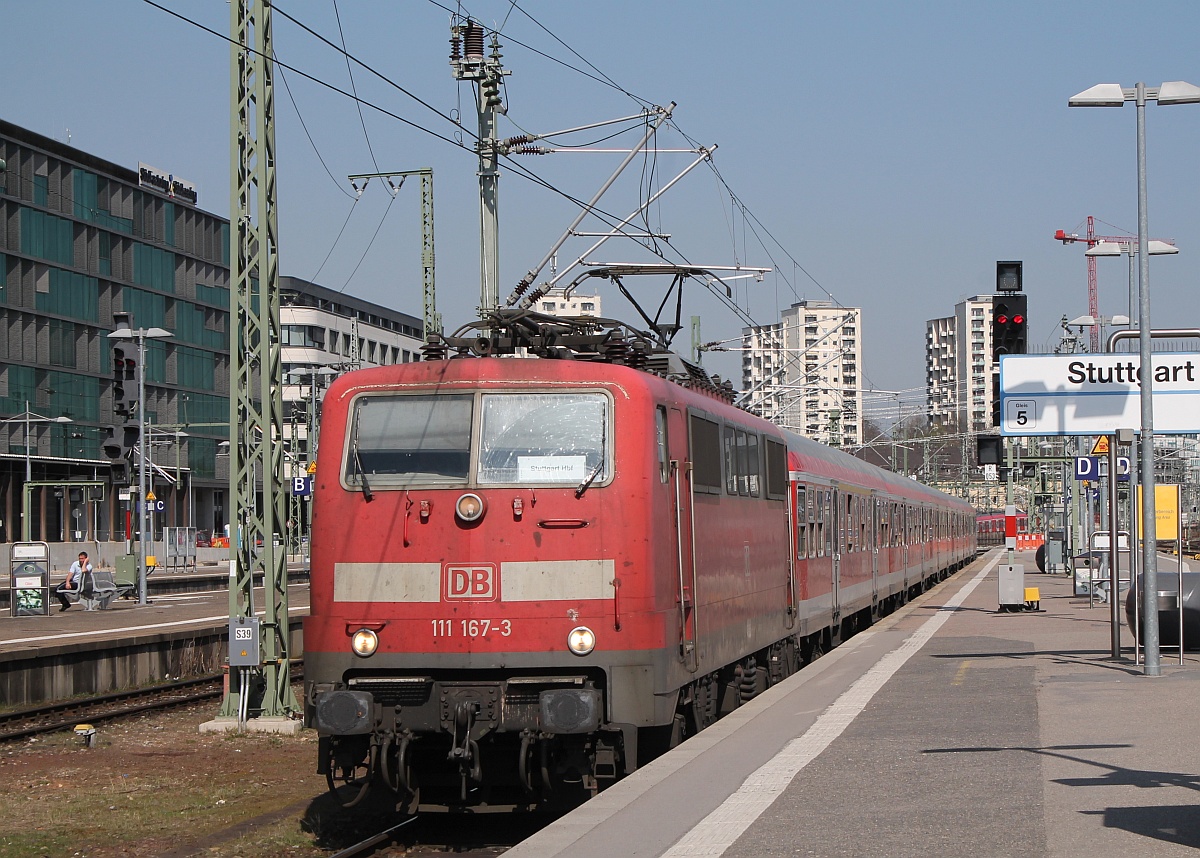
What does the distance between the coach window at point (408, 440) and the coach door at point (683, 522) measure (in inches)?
57.4

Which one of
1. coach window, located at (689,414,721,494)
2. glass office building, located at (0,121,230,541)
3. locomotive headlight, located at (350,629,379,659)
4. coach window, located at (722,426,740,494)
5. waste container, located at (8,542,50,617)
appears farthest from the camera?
glass office building, located at (0,121,230,541)

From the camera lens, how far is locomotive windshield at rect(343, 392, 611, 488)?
34.3 feet

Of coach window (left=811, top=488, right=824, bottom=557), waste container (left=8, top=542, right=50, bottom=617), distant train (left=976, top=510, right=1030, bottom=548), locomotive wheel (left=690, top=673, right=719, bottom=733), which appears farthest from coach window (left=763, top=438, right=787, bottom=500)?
distant train (left=976, top=510, right=1030, bottom=548)

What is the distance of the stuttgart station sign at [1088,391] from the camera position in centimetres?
1828

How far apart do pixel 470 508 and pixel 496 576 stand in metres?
0.49

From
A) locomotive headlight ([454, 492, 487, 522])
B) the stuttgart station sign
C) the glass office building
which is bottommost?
locomotive headlight ([454, 492, 487, 522])

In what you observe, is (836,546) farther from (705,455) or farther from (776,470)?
(705,455)

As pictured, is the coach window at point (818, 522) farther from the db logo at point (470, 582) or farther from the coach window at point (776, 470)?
the db logo at point (470, 582)

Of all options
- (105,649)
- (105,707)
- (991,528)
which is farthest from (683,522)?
(991,528)

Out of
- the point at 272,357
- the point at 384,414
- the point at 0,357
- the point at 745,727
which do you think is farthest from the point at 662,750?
the point at 0,357

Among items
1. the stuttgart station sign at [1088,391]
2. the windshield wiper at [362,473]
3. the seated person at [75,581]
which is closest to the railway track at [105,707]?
the windshield wiper at [362,473]

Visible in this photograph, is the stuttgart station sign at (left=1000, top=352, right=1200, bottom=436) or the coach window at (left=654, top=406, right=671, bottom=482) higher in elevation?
the stuttgart station sign at (left=1000, top=352, right=1200, bottom=436)

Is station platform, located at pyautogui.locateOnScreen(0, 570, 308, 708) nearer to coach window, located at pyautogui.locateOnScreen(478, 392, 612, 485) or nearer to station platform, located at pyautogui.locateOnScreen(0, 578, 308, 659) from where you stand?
station platform, located at pyautogui.locateOnScreen(0, 578, 308, 659)

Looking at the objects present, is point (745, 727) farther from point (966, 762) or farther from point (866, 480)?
point (866, 480)
